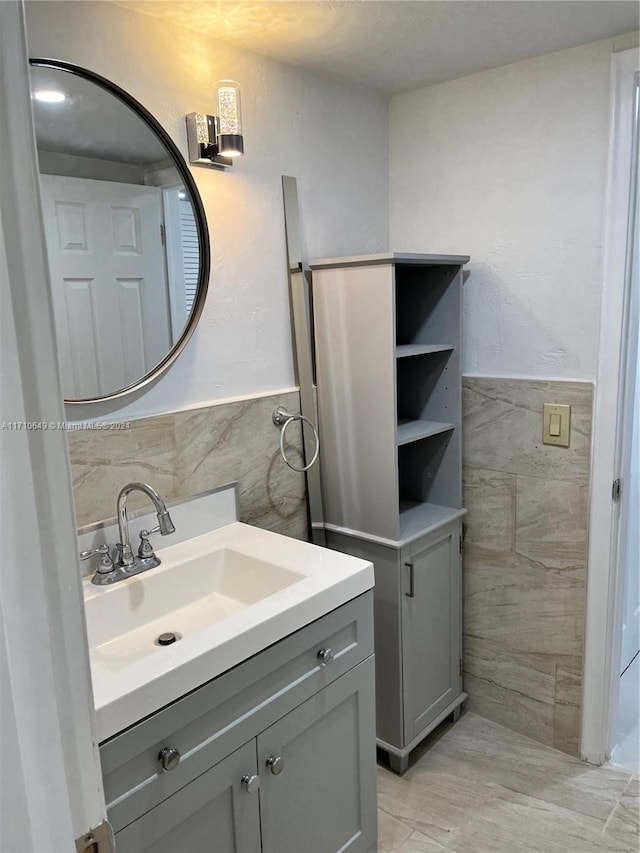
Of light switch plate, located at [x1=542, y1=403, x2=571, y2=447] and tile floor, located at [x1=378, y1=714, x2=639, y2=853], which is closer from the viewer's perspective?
tile floor, located at [x1=378, y1=714, x2=639, y2=853]

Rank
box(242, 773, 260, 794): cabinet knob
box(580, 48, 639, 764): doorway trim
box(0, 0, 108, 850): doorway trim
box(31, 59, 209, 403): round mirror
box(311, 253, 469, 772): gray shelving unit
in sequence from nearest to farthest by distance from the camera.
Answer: box(0, 0, 108, 850): doorway trim, box(242, 773, 260, 794): cabinet knob, box(31, 59, 209, 403): round mirror, box(580, 48, 639, 764): doorway trim, box(311, 253, 469, 772): gray shelving unit

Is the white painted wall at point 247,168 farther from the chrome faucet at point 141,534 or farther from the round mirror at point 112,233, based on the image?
the chrome faucet at point 141,534

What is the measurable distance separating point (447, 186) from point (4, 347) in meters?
2.00

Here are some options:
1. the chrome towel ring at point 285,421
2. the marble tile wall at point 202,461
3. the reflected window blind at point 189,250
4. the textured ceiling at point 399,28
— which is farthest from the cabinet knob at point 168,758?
the textured ceiling at point 399,28

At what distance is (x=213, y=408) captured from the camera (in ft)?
5.74

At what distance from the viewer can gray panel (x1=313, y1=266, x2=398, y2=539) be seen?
186 centimetres

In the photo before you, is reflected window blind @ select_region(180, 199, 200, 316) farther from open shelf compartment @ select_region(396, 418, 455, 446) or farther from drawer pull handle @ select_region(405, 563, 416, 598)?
drawer pull handle @ select_region(405, 563, 416, 598)

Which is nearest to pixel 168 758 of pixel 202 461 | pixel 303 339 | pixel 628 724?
pixel 202 461

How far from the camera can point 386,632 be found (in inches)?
79.0

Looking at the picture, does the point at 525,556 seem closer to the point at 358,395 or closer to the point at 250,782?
the point at 358,395

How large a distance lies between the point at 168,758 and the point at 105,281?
1.02 metres

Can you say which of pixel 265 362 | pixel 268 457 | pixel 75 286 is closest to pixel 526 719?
pixel 268 457

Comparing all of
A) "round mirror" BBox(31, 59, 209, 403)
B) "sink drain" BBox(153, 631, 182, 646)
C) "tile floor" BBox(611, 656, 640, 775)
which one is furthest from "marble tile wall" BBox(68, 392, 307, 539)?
"tile floor" BBox(611, 656, 640, 775)

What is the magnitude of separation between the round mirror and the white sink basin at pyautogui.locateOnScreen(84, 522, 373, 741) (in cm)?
47
